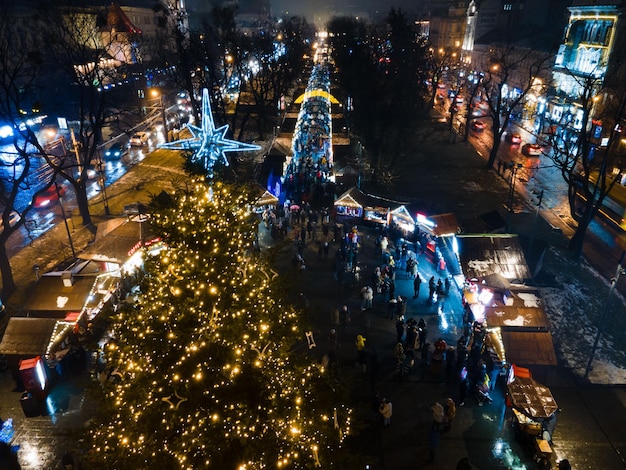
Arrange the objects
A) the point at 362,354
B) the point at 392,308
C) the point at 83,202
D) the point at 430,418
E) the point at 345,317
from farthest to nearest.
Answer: the point at 83,202
the point at 392,308
the point at 345,317
the point at 362,354
the point at 430,418

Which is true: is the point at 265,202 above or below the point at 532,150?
above

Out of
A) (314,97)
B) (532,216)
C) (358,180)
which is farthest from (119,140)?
(532,216)

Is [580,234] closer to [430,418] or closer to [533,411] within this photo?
[533,411]

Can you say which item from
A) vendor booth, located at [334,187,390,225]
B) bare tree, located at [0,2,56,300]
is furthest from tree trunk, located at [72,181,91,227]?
vendor booth, located at [334,187,390,225]

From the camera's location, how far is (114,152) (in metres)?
38.2

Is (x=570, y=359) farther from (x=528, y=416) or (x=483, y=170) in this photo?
(x=483, y=170)

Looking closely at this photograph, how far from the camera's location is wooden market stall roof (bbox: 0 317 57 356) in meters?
13.5

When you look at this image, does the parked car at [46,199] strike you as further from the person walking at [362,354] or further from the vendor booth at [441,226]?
the person walking at [362,354]

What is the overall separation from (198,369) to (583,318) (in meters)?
16.7

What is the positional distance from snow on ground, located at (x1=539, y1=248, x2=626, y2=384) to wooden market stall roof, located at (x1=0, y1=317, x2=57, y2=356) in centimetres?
1744

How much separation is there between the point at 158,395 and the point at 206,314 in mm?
1627

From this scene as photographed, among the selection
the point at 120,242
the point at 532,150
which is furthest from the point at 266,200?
the point at 532,150

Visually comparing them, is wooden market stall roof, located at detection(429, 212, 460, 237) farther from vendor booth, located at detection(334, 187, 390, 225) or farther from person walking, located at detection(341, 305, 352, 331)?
person walking, located at detection(341, 305, 352, 331)

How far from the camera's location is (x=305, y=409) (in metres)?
8.48
